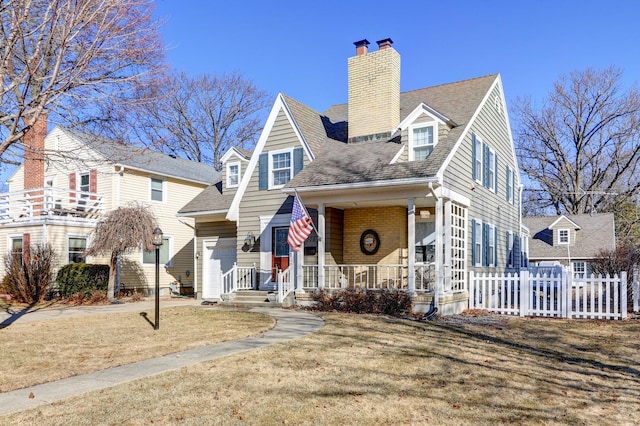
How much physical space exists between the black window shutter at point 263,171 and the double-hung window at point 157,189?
802 centimetres

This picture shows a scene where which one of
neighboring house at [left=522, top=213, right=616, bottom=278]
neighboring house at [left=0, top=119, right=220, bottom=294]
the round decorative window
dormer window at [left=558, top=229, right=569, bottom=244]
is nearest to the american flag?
the round decorative window

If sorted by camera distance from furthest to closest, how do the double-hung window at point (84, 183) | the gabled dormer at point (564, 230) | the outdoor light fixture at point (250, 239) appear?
the gabled dormer at point (564, 230), the double-hung window at point (84, 183), the outdoor light fixture at point (250, 239)

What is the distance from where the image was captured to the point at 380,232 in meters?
15.4

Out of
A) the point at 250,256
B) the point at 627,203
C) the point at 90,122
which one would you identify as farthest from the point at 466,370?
the point at 627,203

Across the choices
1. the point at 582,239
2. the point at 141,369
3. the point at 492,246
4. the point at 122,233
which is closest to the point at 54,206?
the point at 122,233

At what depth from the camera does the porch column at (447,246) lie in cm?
1355

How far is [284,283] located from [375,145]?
198 inches

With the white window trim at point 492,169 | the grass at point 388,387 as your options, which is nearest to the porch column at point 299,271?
the grass at point 388,387

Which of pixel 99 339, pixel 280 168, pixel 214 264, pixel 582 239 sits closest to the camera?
pixel 99 339

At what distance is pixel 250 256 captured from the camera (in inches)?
675

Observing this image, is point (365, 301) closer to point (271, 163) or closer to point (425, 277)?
point (425, 277)

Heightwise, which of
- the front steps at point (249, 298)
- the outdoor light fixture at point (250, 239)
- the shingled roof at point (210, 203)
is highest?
the shingled roof at point (210, 203)

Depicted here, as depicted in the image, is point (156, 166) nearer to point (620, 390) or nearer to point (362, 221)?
point (362, 221)

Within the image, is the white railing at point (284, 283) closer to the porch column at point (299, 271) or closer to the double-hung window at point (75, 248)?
→ the porch column at point (299, 271)
